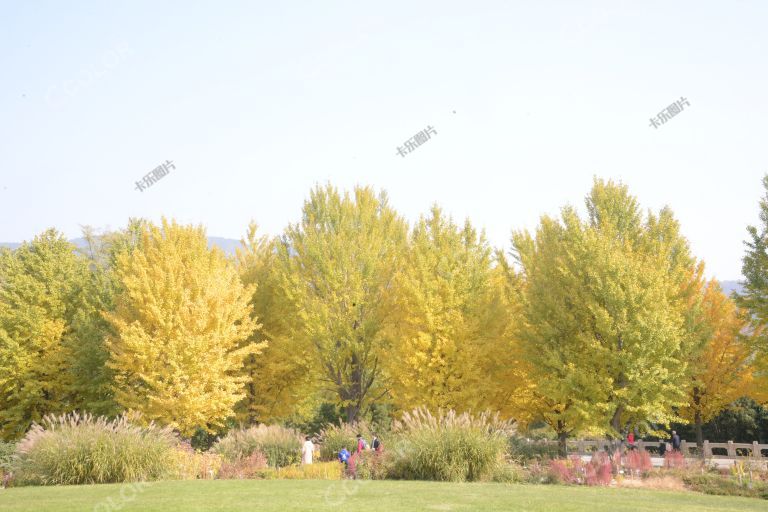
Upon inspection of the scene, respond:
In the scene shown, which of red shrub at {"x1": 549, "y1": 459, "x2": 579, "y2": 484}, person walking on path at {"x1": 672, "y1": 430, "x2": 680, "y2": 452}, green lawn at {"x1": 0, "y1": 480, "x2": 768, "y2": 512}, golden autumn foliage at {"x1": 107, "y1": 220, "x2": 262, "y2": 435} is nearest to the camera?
green lawn at {"x1": 0, "y1": 480, "x2": 768, "y2": 512}

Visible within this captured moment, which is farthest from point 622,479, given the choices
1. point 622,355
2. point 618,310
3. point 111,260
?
point 111,260

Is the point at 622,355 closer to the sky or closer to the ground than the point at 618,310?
closer to the ground

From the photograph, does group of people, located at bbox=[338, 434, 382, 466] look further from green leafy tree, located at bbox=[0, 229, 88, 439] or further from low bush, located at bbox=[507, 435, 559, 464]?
green leafy tree, located at bbox=[0, 229, 88, 439]

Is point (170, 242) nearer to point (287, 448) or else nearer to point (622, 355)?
point (287, 448)

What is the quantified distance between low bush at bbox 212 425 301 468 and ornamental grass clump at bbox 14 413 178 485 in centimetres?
428

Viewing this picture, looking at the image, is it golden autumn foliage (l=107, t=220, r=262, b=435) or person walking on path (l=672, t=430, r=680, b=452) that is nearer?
golden autumn foliage (l=107, t=220, r=262, b=435)

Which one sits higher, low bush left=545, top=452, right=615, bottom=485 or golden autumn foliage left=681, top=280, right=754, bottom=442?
golden autumn foliage left=681, top=280, right=754, bottom=442

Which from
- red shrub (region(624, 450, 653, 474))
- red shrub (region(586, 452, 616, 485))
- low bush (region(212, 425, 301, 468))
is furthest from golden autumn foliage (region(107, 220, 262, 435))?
red shrub (region(624, 450, 653, 474))

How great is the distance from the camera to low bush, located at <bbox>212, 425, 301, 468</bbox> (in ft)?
71.6

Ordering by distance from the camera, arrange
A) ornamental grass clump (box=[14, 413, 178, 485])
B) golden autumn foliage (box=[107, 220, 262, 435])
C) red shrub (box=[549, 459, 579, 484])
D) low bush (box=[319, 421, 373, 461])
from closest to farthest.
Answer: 1. ornamental grass clump (box=[14, 413, 178, 485])
2. red shrub (box=[549, 459, 579, 484])
3. low bush (box=[319, 421, 373, 461])
4. golden autumn foliage (box=[107, 220, 262, 435])

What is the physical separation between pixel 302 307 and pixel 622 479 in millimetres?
16192

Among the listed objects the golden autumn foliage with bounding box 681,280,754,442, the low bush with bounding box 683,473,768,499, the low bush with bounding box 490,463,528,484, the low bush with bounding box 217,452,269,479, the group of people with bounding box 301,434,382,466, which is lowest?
the low bush with bounding box 683,473,768,499

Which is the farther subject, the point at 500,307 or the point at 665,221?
the point at 665,221

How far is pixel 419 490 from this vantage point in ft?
47.5
